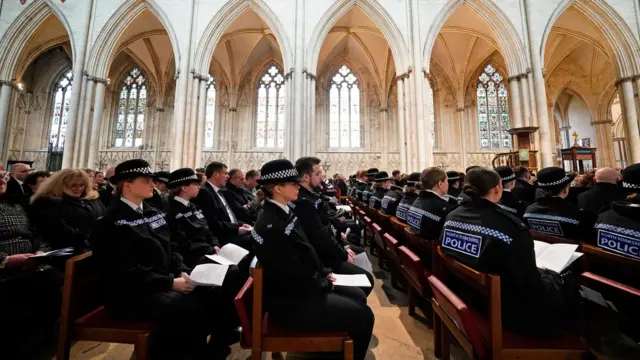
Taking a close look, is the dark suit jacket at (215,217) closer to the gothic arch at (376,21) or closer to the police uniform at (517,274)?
the police uniform at (517,274)

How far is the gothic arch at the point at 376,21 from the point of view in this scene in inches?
438

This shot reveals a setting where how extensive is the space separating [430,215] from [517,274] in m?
1.18

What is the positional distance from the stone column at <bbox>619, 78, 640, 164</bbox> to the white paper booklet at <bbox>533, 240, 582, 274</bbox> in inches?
580

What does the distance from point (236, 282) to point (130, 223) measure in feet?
3.50

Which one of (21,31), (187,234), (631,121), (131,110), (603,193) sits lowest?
(187,234)

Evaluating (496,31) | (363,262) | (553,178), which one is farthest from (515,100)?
(363,262)

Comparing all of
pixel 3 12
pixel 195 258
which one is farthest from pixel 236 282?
pixel 3 12

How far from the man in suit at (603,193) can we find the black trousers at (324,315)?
10.8ft

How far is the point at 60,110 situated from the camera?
50.3ft

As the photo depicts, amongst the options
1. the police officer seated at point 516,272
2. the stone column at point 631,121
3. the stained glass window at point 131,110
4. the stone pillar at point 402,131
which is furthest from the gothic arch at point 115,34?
the stone column at point 631,121

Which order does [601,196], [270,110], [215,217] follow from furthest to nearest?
[270,110] → [215,217] → [601,196]

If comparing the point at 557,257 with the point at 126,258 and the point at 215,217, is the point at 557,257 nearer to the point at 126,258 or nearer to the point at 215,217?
the point at 126,258

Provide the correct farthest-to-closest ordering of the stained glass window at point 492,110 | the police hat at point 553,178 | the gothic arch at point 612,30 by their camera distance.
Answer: the stained glass window at point 492,110
the gothic arch at point 612,30
the police hat at point 553,178

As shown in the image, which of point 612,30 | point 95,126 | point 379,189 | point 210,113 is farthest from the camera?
point 210,113
